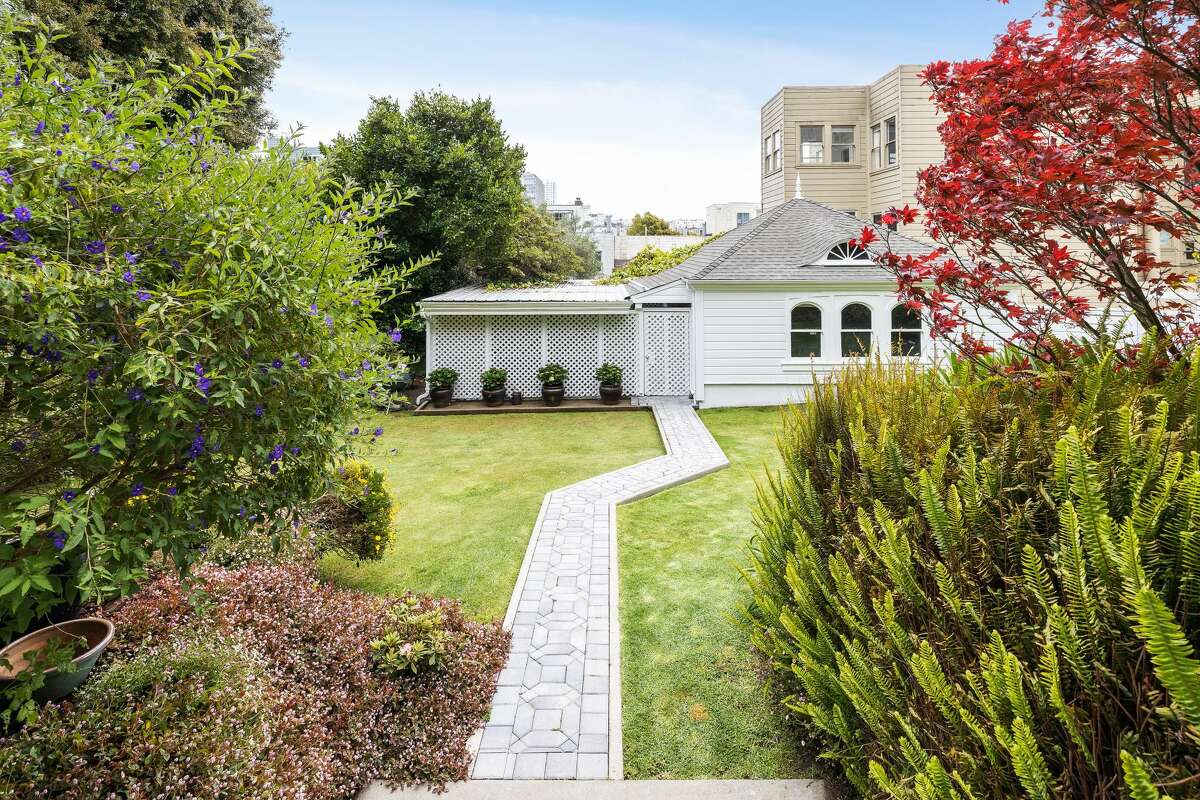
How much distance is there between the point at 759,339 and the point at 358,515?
1164 cm

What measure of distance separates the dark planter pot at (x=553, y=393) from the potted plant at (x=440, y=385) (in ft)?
8.00

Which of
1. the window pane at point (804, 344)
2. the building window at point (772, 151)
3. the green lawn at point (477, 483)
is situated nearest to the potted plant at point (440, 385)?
the green lawn at point (477, 483)

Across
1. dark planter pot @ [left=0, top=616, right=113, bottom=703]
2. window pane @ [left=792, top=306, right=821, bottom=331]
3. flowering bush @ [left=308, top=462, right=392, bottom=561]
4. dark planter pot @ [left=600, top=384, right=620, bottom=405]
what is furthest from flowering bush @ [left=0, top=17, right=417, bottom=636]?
window pane @ [left=792, top=306, right=821, bottom=331]

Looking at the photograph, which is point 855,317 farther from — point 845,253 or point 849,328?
point 845,253

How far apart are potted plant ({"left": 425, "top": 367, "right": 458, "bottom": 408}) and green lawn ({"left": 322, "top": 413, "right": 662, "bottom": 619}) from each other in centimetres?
90

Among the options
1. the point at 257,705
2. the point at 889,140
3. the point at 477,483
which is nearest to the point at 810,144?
the point at 889,140

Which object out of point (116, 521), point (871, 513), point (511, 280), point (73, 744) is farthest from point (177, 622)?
point (511, 280)

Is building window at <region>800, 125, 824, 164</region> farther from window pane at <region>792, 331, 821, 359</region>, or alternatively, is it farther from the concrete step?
the concrete step

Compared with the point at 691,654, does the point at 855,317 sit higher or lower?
higher

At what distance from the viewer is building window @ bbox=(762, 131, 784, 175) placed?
23000mm

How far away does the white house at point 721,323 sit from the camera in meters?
14.9

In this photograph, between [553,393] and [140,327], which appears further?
[553,393]

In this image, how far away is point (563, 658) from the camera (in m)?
4.58

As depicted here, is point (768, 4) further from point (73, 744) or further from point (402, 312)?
point (73, 744)
